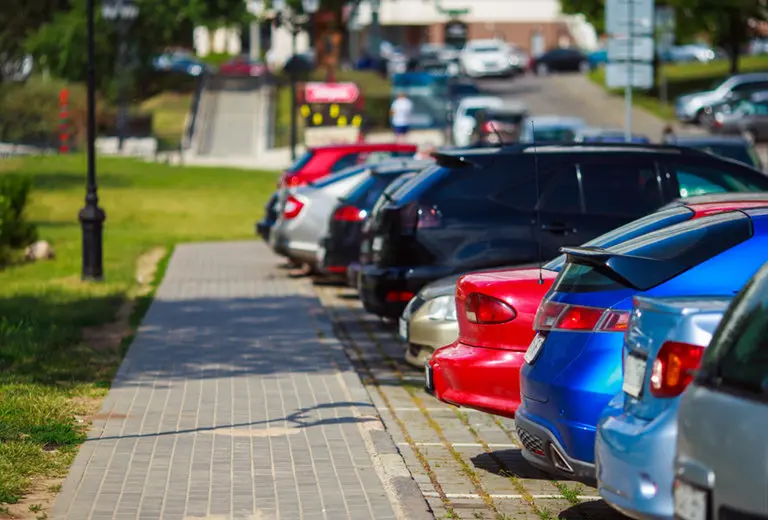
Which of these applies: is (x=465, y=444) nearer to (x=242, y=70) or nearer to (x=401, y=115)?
(x=401, y=115)

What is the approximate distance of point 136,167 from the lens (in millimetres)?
44938

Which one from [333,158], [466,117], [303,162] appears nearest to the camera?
[333,158]

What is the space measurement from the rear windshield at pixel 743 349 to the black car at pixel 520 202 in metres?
7.09

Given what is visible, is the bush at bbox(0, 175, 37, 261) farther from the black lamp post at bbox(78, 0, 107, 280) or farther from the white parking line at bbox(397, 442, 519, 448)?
the white parking line at bbox(397, 442, 519, 448)

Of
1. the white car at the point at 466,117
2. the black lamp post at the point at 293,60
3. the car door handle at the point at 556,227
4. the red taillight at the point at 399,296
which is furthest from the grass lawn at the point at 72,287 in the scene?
the white car at the point at 466,117

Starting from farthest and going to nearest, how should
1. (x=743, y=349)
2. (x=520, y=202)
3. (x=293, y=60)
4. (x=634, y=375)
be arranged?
(x=293, y=60), (x=520, y=202), (x=634, y=375), (x=743, y=349)

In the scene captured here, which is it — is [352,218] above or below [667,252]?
below

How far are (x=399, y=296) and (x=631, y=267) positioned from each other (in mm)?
5543

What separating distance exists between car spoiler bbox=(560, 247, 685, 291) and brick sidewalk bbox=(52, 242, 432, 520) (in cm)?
154

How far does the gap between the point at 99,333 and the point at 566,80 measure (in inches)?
2492

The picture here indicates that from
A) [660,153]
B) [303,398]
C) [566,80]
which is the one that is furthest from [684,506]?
[566,80]

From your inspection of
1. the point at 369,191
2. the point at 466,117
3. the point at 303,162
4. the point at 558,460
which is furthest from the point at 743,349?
the point at 466,117

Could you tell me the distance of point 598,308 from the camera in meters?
6.81

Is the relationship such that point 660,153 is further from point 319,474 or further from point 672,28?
point 672,28
